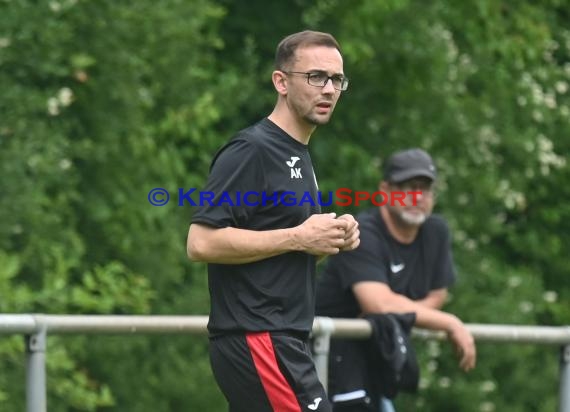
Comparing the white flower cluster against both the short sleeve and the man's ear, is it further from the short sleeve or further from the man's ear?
the short sleeve

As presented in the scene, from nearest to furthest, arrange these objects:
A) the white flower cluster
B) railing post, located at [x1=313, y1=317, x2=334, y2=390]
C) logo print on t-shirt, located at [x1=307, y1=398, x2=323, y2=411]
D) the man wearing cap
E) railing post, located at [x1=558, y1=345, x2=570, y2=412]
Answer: logo print on t-shirt, located at [x1=307, y1=398, x2=323, y2=411] → railing post, located at [x1=313, y1=317, x2=334, y2=390] → the man wearing cap → railing post, located at [x1=558, y1=345, x2=570, y2=412] → the white flower cluster

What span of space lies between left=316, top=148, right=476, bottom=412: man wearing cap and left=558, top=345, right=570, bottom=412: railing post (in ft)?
2.18

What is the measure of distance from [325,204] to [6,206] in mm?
3451

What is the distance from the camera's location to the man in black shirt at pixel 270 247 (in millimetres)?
5230

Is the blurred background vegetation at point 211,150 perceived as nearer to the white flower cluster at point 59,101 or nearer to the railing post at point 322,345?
the white flower cluster at point 59,101

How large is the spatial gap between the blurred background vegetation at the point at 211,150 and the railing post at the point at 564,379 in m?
2.33

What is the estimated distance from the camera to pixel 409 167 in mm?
7285

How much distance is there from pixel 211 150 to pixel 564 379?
156 inches

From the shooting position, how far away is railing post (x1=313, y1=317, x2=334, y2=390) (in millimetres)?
6520

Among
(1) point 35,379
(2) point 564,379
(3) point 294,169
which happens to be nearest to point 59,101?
(2) point 564,379

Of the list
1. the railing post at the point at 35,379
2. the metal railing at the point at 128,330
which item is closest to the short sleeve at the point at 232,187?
the metal railing at the point at 128,330

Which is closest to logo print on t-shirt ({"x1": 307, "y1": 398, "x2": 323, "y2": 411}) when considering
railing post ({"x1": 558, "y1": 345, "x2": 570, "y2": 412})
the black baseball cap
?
the black baseball cap

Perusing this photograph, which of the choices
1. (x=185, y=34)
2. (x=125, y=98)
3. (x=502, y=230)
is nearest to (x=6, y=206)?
(x=125, y=98)

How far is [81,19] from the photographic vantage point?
9086mm
